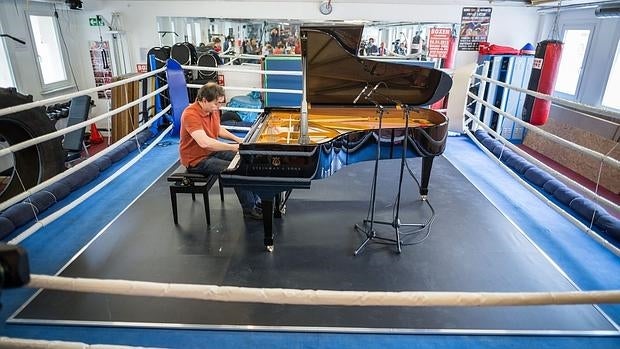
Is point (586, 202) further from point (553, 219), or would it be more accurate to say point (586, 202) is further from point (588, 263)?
point (588, 263)

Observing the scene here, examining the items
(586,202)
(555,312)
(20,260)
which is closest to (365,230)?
(555,312)

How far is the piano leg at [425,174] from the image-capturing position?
12.0 ft

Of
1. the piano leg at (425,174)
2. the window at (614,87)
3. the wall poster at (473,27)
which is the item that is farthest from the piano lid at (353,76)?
the wall poster at (473,27)

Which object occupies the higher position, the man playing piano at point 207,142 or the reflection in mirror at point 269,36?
the reflection in mirror at point 269,36

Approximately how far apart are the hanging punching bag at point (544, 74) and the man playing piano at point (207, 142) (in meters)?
4.09

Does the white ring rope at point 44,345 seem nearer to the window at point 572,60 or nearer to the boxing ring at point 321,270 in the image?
the boxing ring at point 321,270

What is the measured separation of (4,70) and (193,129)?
3.96 meters

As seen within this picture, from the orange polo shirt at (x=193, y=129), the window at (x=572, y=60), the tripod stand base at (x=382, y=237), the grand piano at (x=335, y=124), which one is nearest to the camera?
the grand piano at (x=335, y=124)

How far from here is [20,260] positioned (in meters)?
0.79

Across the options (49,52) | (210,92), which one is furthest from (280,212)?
→ (49,52)

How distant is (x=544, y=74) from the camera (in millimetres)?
4898

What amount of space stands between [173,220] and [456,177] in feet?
10.7

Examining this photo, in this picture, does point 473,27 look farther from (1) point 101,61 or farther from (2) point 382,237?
(1) point 101,61

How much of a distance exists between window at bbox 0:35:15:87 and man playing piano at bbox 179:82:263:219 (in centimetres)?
368
